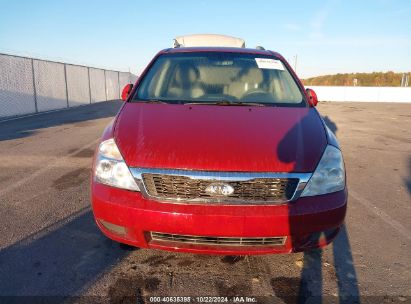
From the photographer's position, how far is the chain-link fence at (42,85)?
1271 centimetres

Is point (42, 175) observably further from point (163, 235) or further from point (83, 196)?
point (163, 235)

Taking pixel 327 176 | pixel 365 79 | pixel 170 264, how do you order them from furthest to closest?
1. pixel 365 79
2. pixel 170 264
3. pixel 327 176

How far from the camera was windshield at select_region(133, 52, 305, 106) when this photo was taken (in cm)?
311

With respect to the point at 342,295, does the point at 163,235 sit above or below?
above

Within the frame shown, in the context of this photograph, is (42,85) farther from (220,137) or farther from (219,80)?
(220,137)

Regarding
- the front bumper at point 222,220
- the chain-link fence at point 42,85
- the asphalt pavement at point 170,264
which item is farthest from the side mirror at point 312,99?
the chain-link fence at point 42,85

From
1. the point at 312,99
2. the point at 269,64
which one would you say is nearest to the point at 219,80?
the point at 269,64

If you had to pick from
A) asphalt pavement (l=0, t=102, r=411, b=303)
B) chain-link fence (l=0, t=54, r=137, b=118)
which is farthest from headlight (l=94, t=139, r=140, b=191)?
chain-link fence (l=0, t=54, r=137, b=118)

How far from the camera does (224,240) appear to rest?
2057 mm

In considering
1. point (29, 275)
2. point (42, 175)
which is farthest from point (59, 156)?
point (29, 275)

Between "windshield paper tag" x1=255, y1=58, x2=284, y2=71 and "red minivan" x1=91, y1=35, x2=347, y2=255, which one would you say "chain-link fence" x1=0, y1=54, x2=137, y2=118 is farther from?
"red minivan" x1=91, y1=35, x2=347, y2=255

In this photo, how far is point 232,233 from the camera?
78.4 inches

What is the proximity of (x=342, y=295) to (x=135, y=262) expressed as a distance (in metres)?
1.52

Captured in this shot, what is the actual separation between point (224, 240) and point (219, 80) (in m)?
1.83
